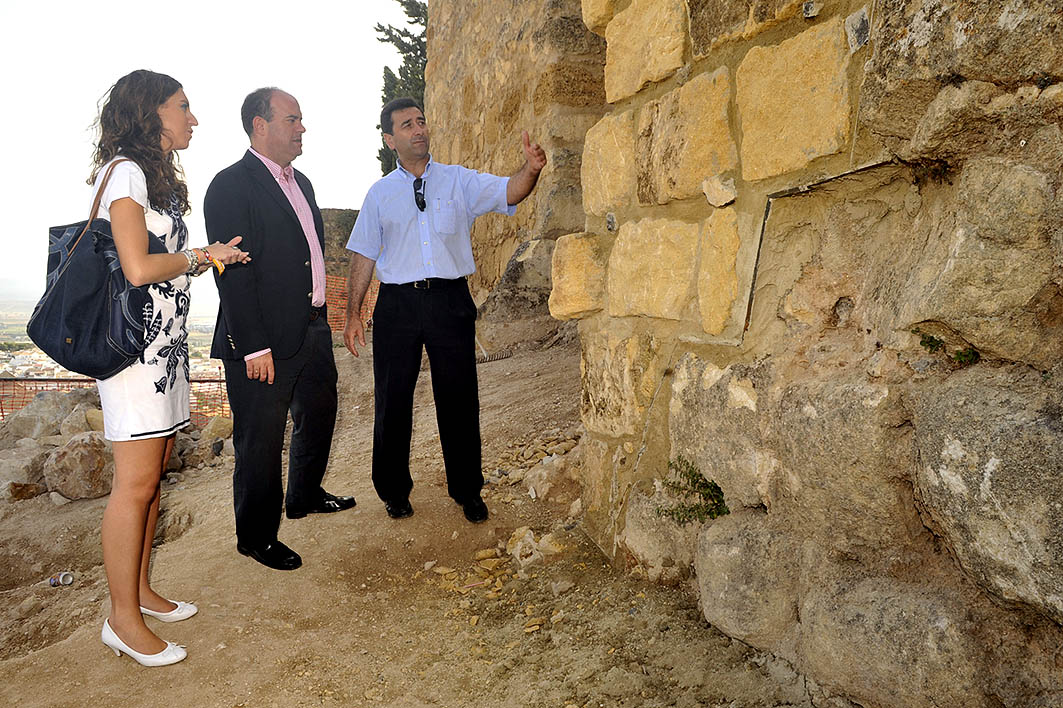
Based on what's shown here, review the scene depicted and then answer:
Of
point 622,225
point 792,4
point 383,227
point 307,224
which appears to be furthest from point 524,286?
point 792,4

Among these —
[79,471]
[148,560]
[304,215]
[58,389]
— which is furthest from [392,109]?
[58,389]

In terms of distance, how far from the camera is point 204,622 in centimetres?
219

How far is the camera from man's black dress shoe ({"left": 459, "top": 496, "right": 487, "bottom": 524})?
2920 millimetres

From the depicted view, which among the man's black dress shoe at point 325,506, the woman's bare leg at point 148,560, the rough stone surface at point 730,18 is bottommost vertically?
the man's black dress shoe at point 325,506

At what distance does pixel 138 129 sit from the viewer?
6.58 feet

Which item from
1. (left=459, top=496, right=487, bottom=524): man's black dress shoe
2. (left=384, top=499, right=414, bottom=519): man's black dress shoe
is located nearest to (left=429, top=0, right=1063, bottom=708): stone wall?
(left=459, top=496, right=487, bottom=524): man's black dress shoe

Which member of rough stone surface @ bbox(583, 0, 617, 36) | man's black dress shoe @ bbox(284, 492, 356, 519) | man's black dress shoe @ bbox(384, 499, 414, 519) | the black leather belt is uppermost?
rough stone surface @ bbox(583, 0, 617, 36)

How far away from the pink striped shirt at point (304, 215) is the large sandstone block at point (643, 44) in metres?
1.35

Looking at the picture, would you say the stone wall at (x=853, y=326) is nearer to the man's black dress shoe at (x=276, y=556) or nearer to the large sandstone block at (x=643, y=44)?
the large sandstone block at (x=643, y=44)

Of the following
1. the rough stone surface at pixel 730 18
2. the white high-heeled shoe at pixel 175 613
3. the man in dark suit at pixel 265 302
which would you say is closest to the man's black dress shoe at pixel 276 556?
the man in dark suit at pixel 265 302

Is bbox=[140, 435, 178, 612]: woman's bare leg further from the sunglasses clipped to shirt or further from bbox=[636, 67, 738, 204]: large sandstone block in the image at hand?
bbox=[636, 67, 738, 204]: large sandstone block

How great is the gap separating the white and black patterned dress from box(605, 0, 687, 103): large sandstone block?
1413mm

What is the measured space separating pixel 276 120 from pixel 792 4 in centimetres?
201

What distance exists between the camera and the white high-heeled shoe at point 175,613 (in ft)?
7.12
